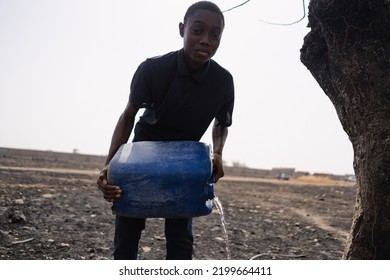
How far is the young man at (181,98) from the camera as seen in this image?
1666 millimetres

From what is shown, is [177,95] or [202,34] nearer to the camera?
[202,34]

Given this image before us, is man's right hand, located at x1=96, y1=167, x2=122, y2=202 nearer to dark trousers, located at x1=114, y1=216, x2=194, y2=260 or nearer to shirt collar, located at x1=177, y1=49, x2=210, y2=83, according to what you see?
dark trousers, located at x1=114, y1=216, x2=194, y2=260

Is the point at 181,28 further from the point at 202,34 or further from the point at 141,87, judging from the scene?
the point at 141,87

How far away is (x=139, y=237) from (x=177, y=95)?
83 centimetres

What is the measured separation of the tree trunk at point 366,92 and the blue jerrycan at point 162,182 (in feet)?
2.55

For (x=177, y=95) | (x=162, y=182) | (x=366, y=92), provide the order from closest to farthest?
(x=162, y=182) < (x=366, y=92) < (x=177, y=95)

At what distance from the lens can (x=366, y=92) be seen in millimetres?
1638

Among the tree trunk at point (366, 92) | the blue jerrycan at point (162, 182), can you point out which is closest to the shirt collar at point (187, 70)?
the blue jerrycan at point (162, 182)

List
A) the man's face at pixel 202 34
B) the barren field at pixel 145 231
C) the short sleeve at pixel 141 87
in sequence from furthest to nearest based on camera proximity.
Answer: the barren field at pixel 145 231
the short sleeve at pixel 141 87
the man's face at pixel 202 34

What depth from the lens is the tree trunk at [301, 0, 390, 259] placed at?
160 cm

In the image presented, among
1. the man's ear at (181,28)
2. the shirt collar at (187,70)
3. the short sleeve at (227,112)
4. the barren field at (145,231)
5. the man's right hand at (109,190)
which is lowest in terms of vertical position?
the barren field at (145,231)

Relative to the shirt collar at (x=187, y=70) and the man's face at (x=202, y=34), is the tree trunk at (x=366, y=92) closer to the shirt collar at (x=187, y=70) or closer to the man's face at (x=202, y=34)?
the man's face at (x=202, y=34)

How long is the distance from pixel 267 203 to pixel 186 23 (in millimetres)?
5572

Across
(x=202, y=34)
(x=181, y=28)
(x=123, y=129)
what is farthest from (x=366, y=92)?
(x=123, y=129)
